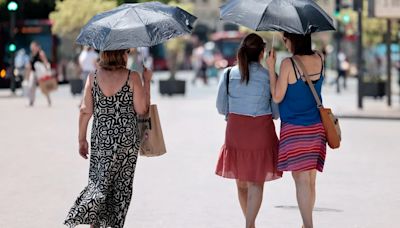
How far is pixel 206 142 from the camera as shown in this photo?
19875 millimetres

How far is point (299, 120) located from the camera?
9.03m

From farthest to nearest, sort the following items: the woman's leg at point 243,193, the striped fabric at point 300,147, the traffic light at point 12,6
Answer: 1. the traffic light at point 12,6
2. the woman's leg at point 243,193
3. the striped fabric at point 300,147

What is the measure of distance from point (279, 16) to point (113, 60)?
129 cm

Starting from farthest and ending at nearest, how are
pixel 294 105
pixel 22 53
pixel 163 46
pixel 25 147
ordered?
pixel 163 46 < pixel 22 53 < pixel 25 147 < pixel 294 105

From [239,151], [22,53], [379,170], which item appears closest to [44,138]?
[379,170]

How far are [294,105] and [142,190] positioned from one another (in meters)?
4.22

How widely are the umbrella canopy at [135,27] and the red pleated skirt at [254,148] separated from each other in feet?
2.69

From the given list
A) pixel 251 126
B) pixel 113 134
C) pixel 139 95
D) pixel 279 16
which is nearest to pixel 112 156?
pixel 113 134

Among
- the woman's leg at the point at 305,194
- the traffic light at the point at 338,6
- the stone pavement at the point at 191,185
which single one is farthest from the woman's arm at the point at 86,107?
the traffic light at the point at 338,6

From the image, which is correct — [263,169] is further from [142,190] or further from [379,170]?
[379,170]

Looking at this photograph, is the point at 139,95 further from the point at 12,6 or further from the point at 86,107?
the point at 12,6

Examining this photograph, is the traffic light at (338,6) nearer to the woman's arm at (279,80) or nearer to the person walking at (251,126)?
the person walking at (251,126)

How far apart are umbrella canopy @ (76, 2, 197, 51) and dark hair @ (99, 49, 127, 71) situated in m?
0.13

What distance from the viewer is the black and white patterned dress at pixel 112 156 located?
8.67 meters
